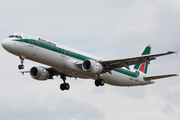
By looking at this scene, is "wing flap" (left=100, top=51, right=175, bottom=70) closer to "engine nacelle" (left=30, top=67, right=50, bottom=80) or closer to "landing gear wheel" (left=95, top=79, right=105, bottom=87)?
"landing gear wheel" (left=95, top=79, right=105, bottom=87)

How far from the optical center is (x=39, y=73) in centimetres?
4569

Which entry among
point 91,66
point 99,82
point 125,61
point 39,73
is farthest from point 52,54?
point 125,61

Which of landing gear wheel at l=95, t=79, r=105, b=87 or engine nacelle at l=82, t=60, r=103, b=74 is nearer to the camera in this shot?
engine nacelle at l=82, t=60, r=103, b=74

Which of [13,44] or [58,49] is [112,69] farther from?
[13,44]

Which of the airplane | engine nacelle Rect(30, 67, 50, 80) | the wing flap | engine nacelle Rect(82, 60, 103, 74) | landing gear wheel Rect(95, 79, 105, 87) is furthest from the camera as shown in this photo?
engine nacelle Rect(30, 67, 50, 80)

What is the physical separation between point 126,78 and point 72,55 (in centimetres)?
1068

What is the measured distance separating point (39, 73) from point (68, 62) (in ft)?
21.5

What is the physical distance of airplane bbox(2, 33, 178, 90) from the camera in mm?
38000

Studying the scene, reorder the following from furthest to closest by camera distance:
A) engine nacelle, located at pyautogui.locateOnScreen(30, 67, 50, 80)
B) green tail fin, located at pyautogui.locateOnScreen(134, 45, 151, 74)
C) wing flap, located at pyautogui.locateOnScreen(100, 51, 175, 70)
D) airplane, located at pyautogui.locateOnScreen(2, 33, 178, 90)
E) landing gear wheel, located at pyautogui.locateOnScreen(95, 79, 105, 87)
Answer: green tail fin, located at pyautogui.locateOnScreen(134, 45, 151, 74) → engine nacelle, located at pyautogui.locateOnScreen(30, 67, 50, 80) → landing gear wheel, located at pyautogui.locateOnScreen(95, 79, 105, 87) → wing flap, located at pyautogui.locateOnScreen(100, 51, 175, 70) → airplane, located at pyautogui.locateOnScreen(2, 33, 178, 90)

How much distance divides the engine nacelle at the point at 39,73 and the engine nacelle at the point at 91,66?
7247 millimetres

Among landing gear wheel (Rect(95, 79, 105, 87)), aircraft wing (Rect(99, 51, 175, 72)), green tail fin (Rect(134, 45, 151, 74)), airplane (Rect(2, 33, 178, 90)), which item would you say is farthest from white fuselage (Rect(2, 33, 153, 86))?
green tail fin (Rect(134, 45, 151, 74))

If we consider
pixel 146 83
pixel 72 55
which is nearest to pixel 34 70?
pixel 72 55

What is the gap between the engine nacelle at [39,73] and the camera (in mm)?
45750

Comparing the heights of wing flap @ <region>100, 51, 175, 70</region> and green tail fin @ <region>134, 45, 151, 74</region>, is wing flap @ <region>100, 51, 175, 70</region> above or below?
below
